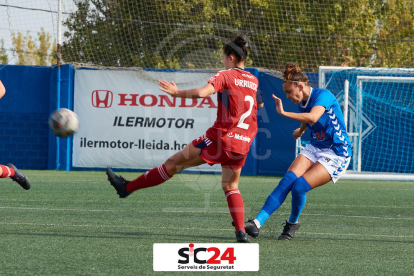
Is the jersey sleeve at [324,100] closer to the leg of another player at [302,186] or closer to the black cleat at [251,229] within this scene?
the leg of another player at [302,186]

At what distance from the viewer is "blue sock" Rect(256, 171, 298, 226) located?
518cm

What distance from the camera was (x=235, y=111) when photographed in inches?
194

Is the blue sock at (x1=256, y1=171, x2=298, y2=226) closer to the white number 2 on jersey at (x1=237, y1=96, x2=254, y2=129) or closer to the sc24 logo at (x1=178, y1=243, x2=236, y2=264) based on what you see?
the white number 2 on jersey at (x1=237, y1=96, x2=254, y2=129)

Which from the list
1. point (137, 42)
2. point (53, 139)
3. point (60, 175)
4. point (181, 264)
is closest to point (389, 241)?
point (181, 264)

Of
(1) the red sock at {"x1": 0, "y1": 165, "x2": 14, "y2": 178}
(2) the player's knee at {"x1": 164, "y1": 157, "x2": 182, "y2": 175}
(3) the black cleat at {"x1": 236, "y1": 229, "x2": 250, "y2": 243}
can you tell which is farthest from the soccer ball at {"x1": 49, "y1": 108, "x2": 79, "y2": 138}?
(3) the black cleat at {"x1": 236, "y1": 229, "x2": 250, "y2": 243}

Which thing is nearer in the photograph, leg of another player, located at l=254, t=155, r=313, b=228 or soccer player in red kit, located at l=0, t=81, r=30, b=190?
leg of another player, located at l=254, t=155, r=313, b=228

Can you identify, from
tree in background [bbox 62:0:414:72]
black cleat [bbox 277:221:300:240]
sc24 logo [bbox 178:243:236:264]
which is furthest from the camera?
tree in background [bbox 62:0:414:72]

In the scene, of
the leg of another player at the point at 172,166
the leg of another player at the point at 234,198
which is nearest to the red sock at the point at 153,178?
the leg of another player at the point at 172,166

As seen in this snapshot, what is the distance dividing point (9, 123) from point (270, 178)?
23.8 ft

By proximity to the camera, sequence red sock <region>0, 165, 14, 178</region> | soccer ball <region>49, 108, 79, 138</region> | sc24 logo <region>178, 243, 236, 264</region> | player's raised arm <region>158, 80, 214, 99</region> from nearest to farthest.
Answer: sc24 logo <region>178, 243, 236, 264</region>, player's raised arm <region>158, 80, 214, 99</region>, red sock <region>0, 165, 14, 178</region>, soccer ball <region>49, 108, 79, 138</region>

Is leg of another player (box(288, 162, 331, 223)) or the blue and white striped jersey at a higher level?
the blue and white striped jersey

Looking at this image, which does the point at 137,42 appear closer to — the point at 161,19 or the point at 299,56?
the point at 161,19

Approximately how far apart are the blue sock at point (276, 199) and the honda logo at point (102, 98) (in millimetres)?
10094

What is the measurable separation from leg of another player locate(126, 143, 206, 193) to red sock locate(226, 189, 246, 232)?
16.1 inches
